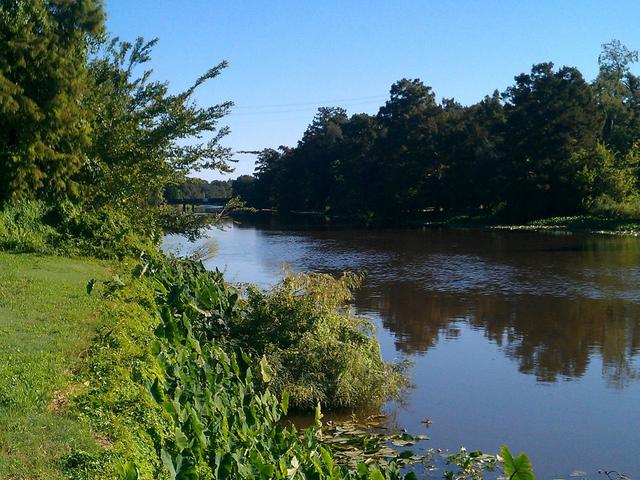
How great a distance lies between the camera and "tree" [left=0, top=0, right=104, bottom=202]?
1673 cm

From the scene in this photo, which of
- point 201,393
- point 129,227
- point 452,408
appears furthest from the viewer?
point 129,227

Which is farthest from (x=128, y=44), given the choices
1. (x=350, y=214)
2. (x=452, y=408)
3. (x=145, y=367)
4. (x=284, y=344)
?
(x=350, y=214)

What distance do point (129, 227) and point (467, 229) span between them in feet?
123

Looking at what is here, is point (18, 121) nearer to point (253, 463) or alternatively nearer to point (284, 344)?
point (284, 344)

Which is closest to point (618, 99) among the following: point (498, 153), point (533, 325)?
point (498, 153)

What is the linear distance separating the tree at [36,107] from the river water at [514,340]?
4327mm

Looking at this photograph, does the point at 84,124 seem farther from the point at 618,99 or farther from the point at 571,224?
the point at 618,99

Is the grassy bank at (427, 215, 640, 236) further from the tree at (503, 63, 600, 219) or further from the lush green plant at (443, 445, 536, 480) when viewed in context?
the lush green plant at (443, 445, 536, 480)

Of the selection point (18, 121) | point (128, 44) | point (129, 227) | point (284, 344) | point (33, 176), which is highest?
point (128, 44)

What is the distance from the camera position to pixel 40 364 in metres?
7.16

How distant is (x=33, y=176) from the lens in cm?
1731

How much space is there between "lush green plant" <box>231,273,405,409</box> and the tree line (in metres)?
40.6

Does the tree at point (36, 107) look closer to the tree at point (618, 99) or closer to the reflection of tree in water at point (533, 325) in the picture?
the reflection of tree in water at point (533, 325)

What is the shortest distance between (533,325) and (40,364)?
1280cm
